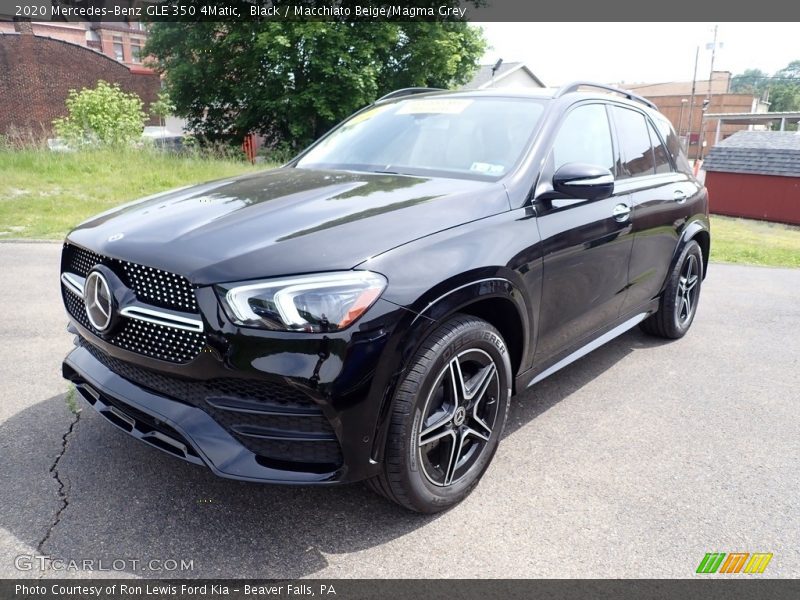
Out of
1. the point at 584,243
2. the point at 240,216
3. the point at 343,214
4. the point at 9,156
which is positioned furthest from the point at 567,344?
the point at 9,156

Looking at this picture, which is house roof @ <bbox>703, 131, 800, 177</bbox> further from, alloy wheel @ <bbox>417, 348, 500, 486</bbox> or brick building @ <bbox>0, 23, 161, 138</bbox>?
brick building @ <bbox>0, 23, 161, 138</bbox>

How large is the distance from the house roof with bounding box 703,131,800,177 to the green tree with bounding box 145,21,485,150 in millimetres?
10746

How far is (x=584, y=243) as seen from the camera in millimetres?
3303

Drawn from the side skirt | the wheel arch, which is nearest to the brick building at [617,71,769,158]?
the side skirt

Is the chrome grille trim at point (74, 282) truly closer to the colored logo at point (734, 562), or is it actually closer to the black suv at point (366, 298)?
the black suv at point (366, 298)

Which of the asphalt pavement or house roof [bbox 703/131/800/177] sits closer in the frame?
the asphalt pavement

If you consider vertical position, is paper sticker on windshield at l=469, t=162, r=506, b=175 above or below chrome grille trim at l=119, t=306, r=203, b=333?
above

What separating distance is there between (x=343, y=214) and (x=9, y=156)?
43.2ft

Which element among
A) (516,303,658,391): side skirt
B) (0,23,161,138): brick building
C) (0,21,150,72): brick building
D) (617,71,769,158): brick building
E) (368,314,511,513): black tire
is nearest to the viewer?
(368,314,511,513): black tire

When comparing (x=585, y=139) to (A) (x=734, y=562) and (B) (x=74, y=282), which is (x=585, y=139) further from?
(B) (x=74, y=282)

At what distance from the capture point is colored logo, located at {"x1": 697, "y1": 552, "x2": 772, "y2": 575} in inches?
95.1

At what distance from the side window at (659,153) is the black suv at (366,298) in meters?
0.96

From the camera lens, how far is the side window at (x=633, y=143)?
4.03 meters

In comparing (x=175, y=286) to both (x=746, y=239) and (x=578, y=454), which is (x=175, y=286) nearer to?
(x=578, y=454)
